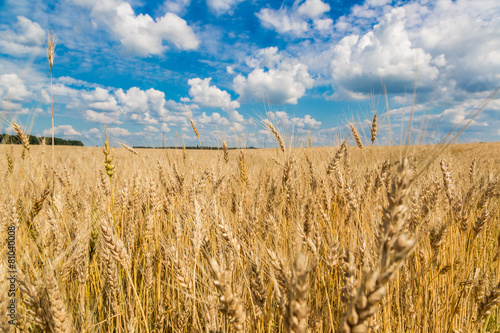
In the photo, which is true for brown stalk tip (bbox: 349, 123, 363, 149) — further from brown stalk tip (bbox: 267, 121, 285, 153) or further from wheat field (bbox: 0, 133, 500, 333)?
brown stalk tip (bbox: 267, 121, 285, 153)

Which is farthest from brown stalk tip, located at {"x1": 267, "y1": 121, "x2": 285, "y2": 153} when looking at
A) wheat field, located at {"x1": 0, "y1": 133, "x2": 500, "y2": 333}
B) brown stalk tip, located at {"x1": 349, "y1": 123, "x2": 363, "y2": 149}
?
brown stalk tip, located at {"x1": 349, "y1": 123, "x2": 363, "y2": 149}

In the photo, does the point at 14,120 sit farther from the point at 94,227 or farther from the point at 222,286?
the point at 222,286

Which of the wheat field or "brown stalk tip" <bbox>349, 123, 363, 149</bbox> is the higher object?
"brown stalk tip" <bbox>349, 123, 363, 149</bbox>

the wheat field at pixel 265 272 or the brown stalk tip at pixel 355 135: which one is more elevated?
the brown stalk tip at pixel 355 135

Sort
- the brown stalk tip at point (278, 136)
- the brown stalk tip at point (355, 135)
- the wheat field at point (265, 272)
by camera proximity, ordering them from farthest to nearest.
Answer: the brown stalk tip at point (355, 135)
the brown stalk tip at point (278, 136)
the wheat field at point (265, 272)

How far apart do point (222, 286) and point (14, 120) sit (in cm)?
307

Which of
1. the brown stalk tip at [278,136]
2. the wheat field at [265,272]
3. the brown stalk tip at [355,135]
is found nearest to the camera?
the wheat field at [265,272]

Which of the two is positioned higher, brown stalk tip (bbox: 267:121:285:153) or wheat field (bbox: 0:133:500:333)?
brown stalk tip (bbox: 267:121:285:153)

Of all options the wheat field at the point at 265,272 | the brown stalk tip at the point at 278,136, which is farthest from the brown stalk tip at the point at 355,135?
the brown stalk tip at the point at 278,136

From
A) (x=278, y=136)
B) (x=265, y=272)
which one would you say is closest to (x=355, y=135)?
(x=278, y=136)

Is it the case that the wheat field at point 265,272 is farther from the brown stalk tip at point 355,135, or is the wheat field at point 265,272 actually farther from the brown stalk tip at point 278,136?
the brown stalk tip at point 355,135

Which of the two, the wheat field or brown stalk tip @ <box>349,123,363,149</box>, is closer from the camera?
the wheat field

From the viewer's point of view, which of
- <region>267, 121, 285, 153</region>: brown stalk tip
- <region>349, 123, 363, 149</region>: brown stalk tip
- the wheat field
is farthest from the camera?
<region>349, 123, 363, 149</region>: brown stalk tip

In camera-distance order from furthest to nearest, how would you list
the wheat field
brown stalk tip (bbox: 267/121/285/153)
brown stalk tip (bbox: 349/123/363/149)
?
brown stalk tip (bbox: 349/123/363/149)
brown stalk tip (bbox: 267/121/285/153)
the wheat field
